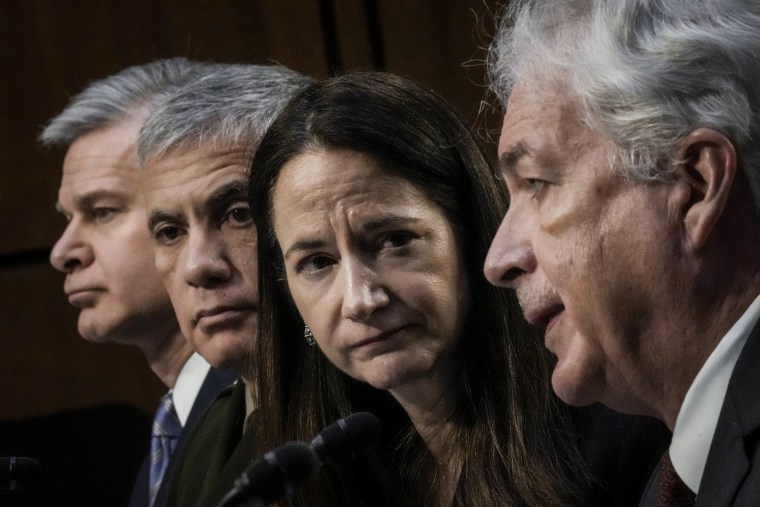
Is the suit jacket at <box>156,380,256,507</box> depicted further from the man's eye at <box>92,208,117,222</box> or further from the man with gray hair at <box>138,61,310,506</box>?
the man's eye at <box>92,208,117,222</box>

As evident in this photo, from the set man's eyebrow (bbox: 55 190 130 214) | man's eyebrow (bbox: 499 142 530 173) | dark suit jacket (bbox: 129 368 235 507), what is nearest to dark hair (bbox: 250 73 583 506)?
man's eyebrow (bbox: 499 142 530 173)

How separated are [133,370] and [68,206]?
35.7 inches

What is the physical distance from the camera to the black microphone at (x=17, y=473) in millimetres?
1768

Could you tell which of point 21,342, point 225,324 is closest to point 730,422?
point 225,324

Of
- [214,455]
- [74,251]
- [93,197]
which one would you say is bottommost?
[214,455]

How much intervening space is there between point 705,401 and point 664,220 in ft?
0.70

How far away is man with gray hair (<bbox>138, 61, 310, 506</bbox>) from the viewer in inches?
96.4

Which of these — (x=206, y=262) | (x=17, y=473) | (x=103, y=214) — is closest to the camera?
(x=17, y=473)

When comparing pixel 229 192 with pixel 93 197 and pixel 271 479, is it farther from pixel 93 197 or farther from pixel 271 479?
pixel 271 479

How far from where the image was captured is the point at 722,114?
1.42m

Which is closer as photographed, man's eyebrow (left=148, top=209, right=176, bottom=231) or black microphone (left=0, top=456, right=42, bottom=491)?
black microphone (left=0, top=456, right=42, bottom=491)

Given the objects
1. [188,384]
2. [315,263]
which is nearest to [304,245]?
[315,263]

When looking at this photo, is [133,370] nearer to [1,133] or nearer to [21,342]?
[21,342]

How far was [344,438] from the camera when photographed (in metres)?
1.51
